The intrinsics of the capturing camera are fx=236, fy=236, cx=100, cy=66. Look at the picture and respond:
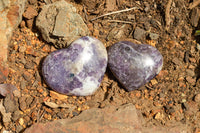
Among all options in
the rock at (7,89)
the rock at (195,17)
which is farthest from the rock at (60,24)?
the rock at (195,17)

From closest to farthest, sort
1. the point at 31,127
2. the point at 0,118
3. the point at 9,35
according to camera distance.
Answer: the point at 31,127
the point at 0,118
the point at 9,35

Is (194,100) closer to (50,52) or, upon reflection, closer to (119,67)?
(119,67)

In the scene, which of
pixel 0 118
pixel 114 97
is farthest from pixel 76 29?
pixel 0 118

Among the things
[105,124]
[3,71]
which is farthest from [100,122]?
[3,71]

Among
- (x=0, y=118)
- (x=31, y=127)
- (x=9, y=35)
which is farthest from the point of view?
(x=9, y=35)

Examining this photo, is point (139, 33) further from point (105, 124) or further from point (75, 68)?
point (105, 124)

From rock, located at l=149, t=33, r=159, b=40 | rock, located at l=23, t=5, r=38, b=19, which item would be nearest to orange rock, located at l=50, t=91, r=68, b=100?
rock, located at l=23, t=5, r=38, b=19
